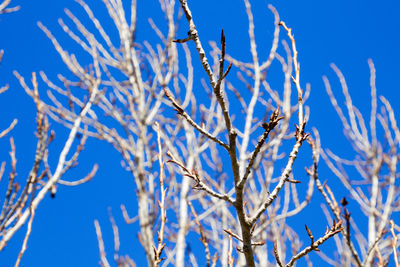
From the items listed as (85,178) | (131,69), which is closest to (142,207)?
(85,178)

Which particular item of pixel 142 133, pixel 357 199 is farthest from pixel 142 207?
pixel 357 199

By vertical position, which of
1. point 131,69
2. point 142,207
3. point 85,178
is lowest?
point 142,207

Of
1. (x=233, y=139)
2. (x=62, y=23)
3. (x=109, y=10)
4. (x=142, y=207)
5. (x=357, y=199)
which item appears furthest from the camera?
(x=62, y=23)

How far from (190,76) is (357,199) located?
2.44m

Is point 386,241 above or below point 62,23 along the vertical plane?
below

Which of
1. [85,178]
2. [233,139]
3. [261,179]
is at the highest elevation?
[261,179]

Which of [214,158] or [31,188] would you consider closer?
[31,188]

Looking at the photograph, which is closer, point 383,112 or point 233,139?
point 233,139

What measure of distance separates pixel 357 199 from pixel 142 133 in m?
2.20

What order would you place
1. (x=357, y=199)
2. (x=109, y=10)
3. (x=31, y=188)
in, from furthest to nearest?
(x=109, y=10), (x=357, y=199), (x=31, y=188)

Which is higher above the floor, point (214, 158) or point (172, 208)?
point (214, 158)

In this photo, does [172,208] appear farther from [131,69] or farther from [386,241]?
[386,241]

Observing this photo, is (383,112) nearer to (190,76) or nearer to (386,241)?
(386,241)

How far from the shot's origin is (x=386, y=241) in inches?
148
